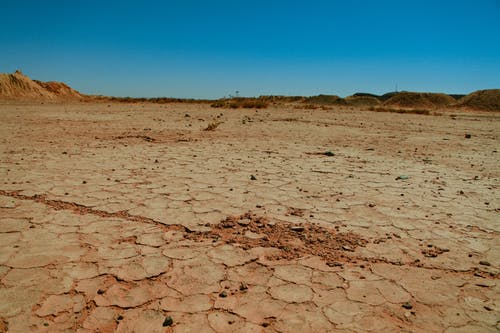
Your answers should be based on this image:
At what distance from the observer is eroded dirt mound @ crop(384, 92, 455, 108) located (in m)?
28.4

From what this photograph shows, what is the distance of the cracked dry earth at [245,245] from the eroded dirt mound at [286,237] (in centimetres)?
1

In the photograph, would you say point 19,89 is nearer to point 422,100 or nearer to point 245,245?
point 245,245

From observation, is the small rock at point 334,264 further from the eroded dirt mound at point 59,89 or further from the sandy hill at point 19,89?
the eroded dirt mound at point 59,89

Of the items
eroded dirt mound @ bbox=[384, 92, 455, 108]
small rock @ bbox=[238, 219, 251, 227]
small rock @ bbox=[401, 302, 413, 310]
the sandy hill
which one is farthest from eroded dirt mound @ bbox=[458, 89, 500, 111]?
the sandy hill

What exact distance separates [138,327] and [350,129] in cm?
832

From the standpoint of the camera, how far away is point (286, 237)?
2.49 meters

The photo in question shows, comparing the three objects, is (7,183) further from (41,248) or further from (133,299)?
(133,299)

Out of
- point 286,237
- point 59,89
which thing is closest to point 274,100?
point 59,89

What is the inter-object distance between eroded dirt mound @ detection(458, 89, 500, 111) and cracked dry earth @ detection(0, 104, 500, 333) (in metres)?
23.4

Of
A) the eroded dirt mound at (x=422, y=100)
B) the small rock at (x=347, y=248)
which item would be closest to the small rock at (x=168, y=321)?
the small rock at (x=347, y=248)

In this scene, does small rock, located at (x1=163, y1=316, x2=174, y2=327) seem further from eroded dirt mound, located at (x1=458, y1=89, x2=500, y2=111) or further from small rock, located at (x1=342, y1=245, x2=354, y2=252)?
eroded dirt mound, located at (x1=458, y1=89, x2=500, y2=111)

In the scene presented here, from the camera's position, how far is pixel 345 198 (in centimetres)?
339

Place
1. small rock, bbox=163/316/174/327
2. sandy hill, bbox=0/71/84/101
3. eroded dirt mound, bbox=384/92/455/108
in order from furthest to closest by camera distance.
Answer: eroded dirt mound, bbox=384/92/455/108, sandy hill, bbox=0/71/84/101, small rock, bbox=163/316/174/327

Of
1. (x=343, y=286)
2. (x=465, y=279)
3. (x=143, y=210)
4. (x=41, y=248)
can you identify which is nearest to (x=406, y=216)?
(x=465, y=279)
